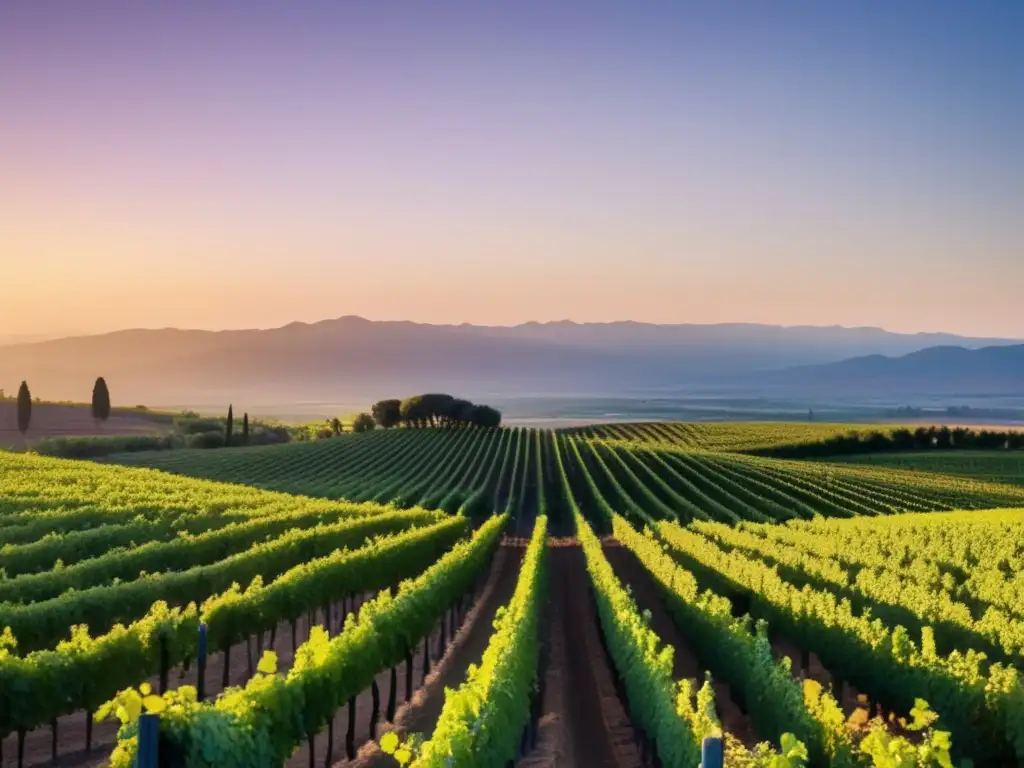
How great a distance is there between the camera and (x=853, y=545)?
2878cm

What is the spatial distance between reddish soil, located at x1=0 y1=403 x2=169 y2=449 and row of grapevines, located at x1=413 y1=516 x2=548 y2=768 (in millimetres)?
89018

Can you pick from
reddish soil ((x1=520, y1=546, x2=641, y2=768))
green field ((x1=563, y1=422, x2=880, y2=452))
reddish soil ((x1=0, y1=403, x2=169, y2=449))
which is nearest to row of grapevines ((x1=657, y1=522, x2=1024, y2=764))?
reddish soil ((x1=520, y1=546, x2=641, y2=768))

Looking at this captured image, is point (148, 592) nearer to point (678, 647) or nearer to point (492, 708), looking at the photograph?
point (492, 708)

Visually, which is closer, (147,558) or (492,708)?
(492,708)

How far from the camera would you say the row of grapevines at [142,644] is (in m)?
11.1

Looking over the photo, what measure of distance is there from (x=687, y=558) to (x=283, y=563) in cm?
1209

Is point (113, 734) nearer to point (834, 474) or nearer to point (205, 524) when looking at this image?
point (205, 524)

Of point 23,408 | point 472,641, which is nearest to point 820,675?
point 472,641

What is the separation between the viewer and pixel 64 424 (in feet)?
359

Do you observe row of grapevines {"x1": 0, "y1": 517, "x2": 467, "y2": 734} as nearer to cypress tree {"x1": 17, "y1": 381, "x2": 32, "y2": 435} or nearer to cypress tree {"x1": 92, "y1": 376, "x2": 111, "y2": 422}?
cypress tree {"x1": 17, "y1": 381, "x2": 32, "y2": 435}

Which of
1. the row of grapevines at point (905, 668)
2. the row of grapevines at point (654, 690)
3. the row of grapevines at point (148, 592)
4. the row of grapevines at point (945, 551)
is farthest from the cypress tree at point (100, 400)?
the row of grapevines at point (905, 668)

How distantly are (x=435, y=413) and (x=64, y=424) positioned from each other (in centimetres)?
4329

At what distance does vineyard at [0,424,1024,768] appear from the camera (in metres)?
9.84

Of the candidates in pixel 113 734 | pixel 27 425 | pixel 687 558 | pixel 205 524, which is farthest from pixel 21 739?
pixel 27 425
